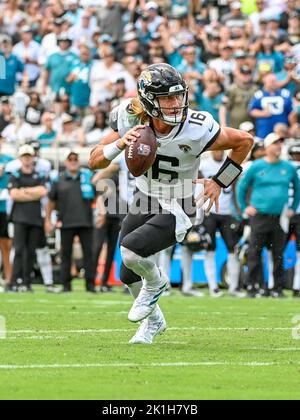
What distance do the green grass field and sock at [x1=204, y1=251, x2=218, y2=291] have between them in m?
3.07

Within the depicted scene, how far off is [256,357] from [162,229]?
1143mm

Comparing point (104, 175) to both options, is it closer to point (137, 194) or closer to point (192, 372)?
point (137, 194)

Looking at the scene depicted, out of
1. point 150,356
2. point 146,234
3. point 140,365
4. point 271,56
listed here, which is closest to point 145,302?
point 146,234

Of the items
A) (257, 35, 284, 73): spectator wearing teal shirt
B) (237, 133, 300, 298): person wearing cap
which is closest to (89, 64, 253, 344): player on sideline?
(237, 133, 300, 298): person wearing cap

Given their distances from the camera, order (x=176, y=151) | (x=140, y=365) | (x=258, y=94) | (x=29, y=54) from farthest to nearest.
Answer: (x=29, y=54) < (x=258, y=94) < (x=176, y=151) < (x=140, y=365)

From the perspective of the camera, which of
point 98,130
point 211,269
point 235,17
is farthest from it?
point 235,17

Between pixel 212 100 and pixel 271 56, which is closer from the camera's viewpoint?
pixel 212 100

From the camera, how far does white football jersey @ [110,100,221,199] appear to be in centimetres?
769

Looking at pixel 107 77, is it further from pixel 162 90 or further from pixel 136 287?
pixel 162 90

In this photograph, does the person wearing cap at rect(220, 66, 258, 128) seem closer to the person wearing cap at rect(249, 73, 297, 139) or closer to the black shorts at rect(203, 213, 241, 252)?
the person wearing cap at rect(249, 73, 297, 139)

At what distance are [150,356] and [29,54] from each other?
1421cm

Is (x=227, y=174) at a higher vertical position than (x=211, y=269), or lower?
higher

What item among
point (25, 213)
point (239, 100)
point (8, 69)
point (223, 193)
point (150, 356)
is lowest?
point (150, 356)

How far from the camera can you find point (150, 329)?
7.80 metres
